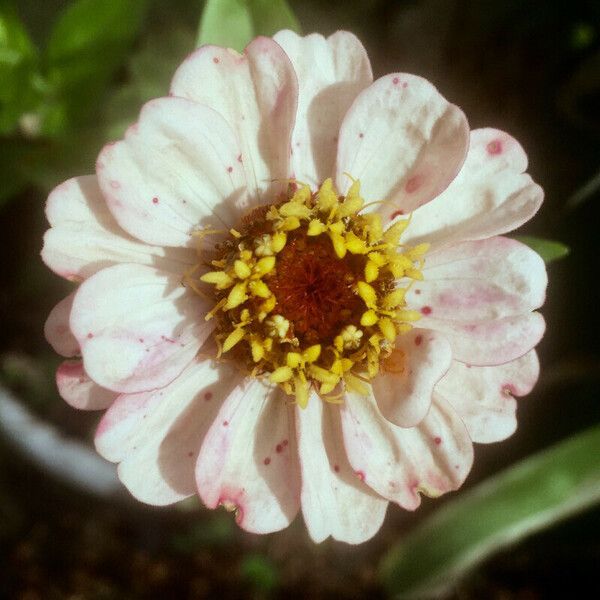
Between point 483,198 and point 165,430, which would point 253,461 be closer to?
point 165,430

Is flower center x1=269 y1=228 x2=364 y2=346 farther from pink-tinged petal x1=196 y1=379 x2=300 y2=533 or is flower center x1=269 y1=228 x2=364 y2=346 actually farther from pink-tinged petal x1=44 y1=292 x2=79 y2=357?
pink-tinged petal x1=44 y1=292 x2=79 y2=357

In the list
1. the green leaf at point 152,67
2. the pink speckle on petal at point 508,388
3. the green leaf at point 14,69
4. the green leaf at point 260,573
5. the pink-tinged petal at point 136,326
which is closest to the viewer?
the pink-tinged petal at point 136,326

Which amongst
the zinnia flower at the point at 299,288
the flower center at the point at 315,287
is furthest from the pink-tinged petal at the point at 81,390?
the flower center at the point at 315,287

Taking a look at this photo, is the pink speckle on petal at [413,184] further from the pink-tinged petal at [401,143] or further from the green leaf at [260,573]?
the green leaf at [260,573]

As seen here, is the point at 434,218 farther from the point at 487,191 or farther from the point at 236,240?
the point at 236,240

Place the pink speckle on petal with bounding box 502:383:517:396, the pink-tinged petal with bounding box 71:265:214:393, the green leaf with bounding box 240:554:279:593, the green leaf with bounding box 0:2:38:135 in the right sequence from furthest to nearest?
1. the green leaf with bounding box 240:554:279:593
2. the green leaf with bounding box 0:2:38:135
3. the pink speckle on petal with bounding box 502:383:517:396
4. the pink-tinged petal with bounding box 71:265:214:393

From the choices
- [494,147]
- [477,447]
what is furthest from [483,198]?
[477,447]

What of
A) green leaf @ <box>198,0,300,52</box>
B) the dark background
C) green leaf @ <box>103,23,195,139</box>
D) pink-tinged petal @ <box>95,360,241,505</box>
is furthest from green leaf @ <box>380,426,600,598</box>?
green leaf @ <box>103,23,195,139</box>
